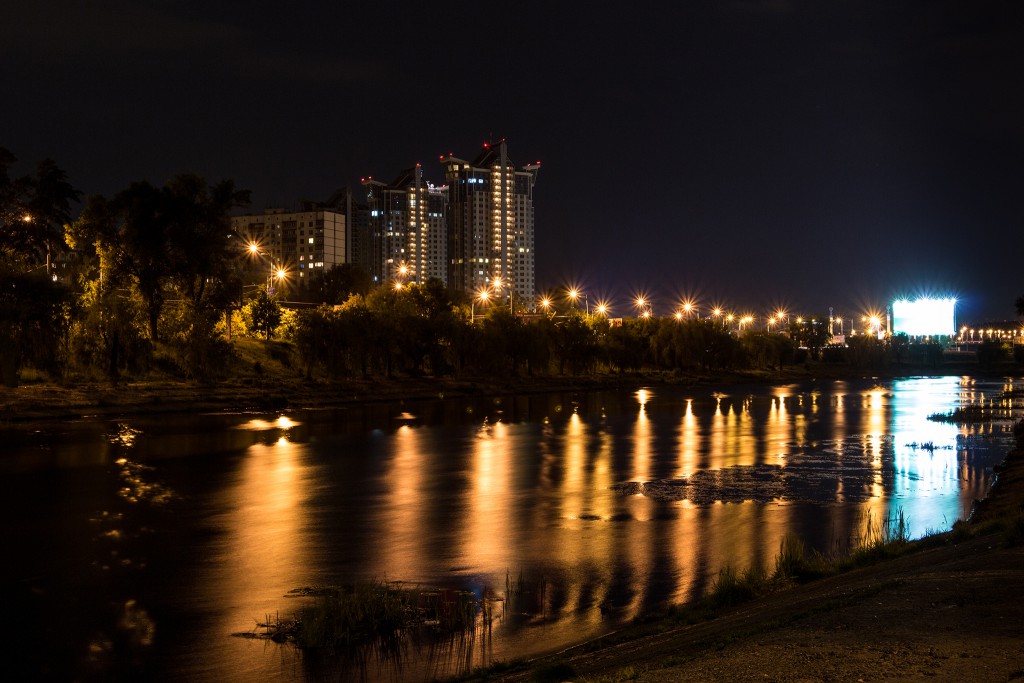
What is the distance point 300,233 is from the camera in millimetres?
184375

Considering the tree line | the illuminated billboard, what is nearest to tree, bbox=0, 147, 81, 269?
the tree line

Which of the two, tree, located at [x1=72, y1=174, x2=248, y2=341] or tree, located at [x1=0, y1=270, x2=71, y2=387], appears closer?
tree, located at [x1=0, y1=270, x2=71, y2=387]

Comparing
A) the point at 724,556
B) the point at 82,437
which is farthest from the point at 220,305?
the point at 724,556

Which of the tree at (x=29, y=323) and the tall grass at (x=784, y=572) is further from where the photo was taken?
the tree at (x=29, y=323)

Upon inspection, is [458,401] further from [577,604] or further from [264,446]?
[577,604]

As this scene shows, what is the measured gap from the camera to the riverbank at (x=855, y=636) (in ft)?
29.3

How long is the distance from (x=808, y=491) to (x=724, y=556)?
10.3 m

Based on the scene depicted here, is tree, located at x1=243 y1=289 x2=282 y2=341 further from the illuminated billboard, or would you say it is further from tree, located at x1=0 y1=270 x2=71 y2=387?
the illuminated billboard

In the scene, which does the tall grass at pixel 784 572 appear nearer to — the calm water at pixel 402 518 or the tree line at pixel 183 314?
the calm water at pixel 402 518

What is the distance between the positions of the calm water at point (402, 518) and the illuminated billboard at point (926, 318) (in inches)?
5979

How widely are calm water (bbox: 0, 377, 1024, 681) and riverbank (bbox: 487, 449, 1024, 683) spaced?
6.52 ft

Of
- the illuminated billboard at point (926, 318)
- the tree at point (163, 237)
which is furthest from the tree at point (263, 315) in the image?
A: the illuminated billboard at point (926, 318)

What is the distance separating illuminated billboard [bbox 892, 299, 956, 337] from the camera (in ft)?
622

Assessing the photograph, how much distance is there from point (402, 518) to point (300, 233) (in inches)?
6586
